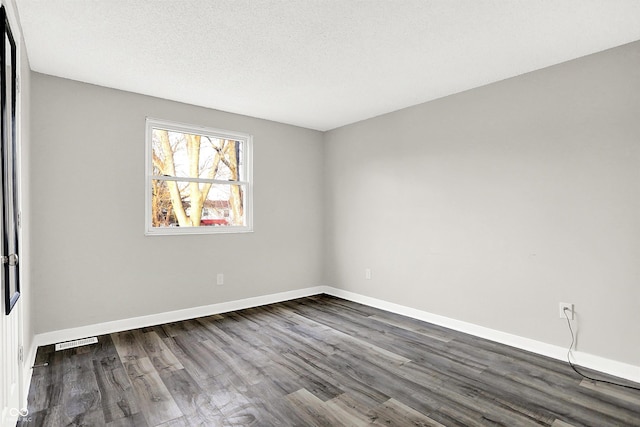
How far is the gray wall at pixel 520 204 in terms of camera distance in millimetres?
2574

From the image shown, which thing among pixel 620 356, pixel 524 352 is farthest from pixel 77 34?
pixel 620 356

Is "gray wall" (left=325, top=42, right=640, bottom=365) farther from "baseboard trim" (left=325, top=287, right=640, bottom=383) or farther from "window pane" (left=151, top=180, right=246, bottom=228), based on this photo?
"window pane" (left=151, top=180, right=246, bottom=228)

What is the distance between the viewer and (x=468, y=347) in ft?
10.1

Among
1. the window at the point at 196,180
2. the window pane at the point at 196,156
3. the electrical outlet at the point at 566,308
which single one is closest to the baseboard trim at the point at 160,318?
the window at the point at 196,180

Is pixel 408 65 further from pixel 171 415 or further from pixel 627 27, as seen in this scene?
pixel 171 415

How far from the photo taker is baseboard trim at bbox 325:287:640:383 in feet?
8.30

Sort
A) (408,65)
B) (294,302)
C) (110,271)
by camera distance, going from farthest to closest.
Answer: (294,302), (110,271), (408,65)

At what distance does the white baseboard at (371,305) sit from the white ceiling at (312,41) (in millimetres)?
2327

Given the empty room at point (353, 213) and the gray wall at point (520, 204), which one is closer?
the empty room at point (353, 213)

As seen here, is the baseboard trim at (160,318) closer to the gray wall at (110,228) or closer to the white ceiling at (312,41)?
the gray wall at (110,228)

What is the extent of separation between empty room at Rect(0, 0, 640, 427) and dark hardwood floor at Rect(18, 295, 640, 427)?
2 cm

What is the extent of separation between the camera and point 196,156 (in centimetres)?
410

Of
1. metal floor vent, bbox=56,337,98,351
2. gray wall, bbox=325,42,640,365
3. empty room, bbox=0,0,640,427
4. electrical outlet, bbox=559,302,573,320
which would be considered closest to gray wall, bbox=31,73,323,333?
empty room, bbox=0,0,640,427

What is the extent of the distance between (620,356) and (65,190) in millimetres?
4735
